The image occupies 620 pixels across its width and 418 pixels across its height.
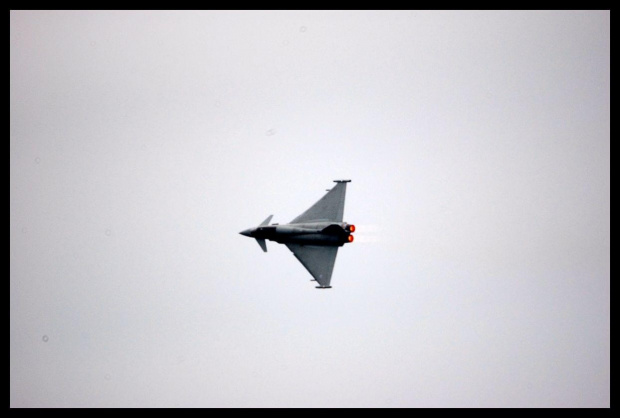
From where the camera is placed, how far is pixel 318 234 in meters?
63.4

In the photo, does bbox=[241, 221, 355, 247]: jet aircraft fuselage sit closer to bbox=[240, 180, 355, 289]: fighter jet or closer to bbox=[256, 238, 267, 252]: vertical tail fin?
bbox=[240, 180, 355, 289]: fighter jet

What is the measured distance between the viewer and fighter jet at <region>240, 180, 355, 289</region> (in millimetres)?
63031

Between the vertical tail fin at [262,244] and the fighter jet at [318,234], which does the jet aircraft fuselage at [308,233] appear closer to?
the fighter jet at [318,234]

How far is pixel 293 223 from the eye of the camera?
6594cm

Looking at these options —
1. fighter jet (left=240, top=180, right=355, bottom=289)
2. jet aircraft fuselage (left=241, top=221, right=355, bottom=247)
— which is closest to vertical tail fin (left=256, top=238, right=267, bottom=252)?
fighter jet (left=240, top=180, right=355, bottom=289)

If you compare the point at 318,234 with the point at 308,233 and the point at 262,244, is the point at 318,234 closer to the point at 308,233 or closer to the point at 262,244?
the point at 308,233

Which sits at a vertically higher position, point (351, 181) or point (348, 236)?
point (351, 181)

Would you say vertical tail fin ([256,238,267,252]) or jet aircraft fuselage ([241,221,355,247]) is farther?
vertical tail fin ([256,238,267,252])

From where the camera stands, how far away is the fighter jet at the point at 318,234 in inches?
2482
